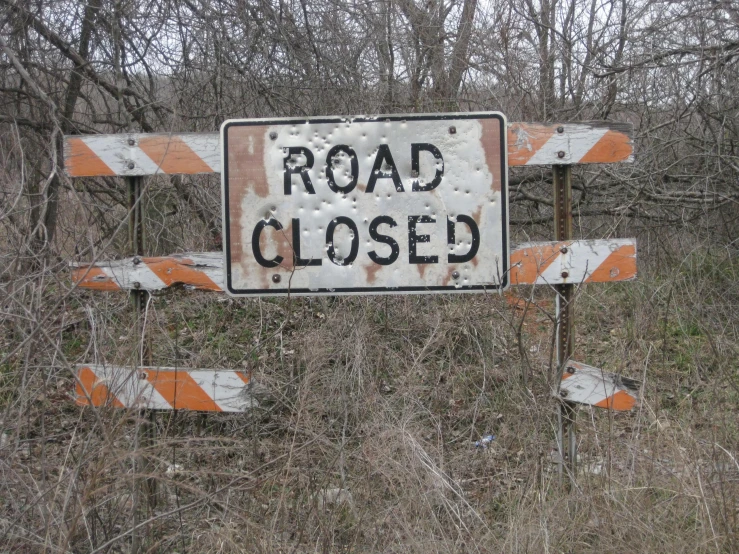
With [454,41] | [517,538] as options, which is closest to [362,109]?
[454,41]

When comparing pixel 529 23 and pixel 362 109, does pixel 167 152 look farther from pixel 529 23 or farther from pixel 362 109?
pixel 529 23

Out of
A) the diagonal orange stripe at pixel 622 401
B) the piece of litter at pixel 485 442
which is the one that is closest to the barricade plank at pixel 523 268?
the diagonal orange stripe at pixel 622 401

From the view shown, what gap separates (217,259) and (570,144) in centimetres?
150

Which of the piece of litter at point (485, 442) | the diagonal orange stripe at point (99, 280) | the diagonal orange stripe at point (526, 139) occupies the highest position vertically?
the diagonal orange stripe at point (526, 139)

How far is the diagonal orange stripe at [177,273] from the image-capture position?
9.48 feet

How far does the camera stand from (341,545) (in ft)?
8.13

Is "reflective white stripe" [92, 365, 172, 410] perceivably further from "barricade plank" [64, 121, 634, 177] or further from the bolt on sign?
"barricade plank" [64, 121, 634, 177]

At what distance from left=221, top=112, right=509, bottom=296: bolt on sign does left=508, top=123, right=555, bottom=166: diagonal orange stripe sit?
7 centimetres

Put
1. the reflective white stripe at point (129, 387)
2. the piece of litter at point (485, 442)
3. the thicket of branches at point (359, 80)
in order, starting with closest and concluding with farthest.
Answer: the reflective white stripe at point (129, 387)
the piece of litter at point (485, 442)
the thicket of branches at point (359, 80)

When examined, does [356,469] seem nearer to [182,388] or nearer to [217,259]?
[182,388]

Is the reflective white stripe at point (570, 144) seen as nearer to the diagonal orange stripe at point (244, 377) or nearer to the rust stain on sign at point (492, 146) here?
the rust stain on sign at point (492, 146)

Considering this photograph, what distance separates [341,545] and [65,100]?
4.80 meters

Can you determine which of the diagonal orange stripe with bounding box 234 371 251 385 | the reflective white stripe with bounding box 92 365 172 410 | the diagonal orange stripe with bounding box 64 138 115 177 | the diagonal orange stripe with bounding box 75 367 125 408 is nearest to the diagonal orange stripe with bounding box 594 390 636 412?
the diagonal orange stripe with bounding box 234 371 251 385

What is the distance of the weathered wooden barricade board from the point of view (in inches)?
112
